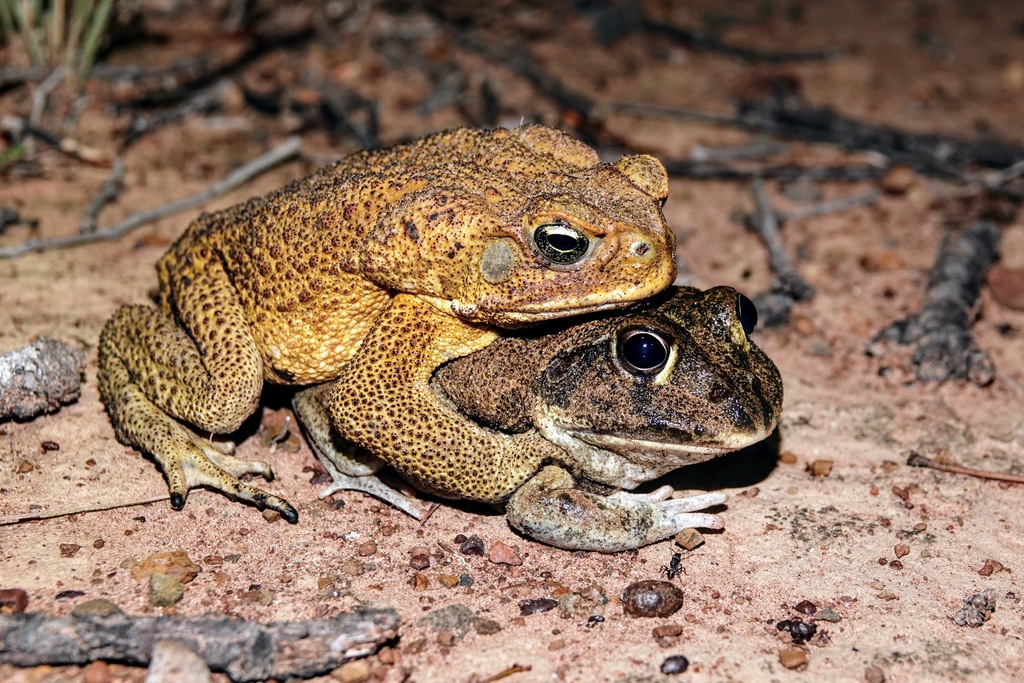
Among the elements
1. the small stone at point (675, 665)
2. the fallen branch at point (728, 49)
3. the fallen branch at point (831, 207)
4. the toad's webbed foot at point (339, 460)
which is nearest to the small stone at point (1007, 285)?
the fallen branch at point (831, 207)

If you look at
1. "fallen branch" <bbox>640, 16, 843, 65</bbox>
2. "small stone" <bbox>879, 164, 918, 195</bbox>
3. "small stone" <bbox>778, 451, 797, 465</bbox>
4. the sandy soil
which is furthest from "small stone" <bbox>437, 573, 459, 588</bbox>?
"fallen branch" <bbox>640, 16, 843, 65</bbox>

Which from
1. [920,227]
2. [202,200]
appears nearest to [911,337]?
[920,227]

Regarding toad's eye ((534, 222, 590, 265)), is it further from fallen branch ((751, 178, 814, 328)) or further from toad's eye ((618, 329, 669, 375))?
fallen branch ((751, 178, 814, 328))

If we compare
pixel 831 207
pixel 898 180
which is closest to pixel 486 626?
pixel 831 207

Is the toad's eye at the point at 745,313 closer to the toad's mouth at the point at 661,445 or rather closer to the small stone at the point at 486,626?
the toad's mouth at the point at 661,445

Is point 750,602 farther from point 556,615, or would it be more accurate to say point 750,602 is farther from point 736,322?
point 736,322
